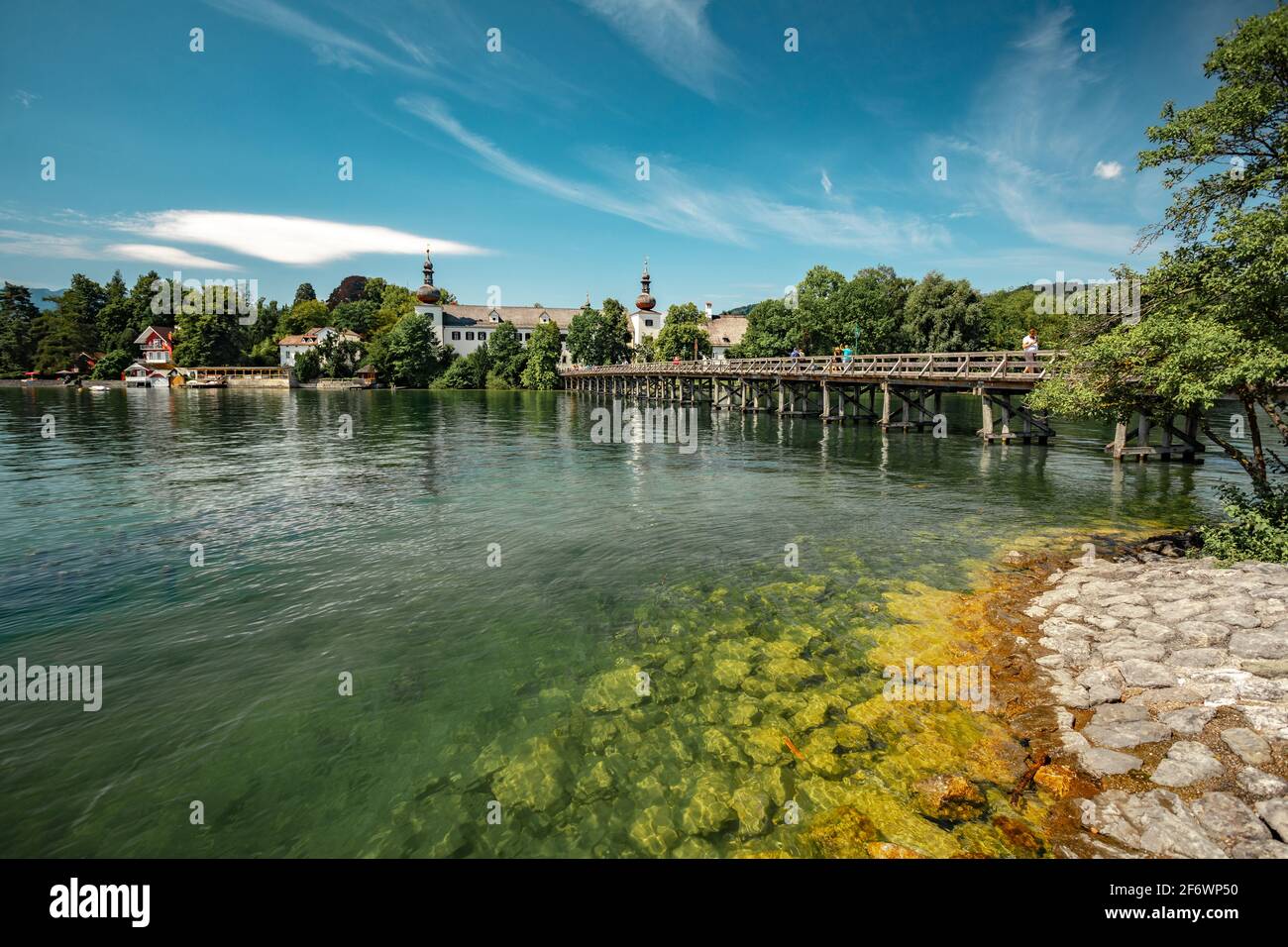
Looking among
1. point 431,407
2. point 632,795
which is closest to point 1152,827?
point 632,795

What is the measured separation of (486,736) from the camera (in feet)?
21.4

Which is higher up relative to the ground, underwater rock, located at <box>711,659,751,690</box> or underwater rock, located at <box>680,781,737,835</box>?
underwater rock, located at <box>711,659,751,690</box>

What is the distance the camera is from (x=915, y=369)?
35.6 meters

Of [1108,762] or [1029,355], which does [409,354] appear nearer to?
[1029,355]

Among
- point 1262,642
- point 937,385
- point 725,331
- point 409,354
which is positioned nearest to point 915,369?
point 937,385

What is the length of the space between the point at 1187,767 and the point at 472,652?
25.5ft

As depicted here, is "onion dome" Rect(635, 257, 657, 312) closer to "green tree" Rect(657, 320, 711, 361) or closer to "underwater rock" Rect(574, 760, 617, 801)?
"green tree" Rect(657, 320, 711, 361)

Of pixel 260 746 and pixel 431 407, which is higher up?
pixel 431 407

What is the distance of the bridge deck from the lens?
1092 inches

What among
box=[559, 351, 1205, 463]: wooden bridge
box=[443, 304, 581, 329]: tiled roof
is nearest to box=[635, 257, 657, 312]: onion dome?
box=[443, 304, 581, 329]: tiled roof

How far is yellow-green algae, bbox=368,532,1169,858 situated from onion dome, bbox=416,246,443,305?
129 meters

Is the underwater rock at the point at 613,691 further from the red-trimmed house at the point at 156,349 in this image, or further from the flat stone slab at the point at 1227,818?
the red-trimmed house at the point at 156,349
